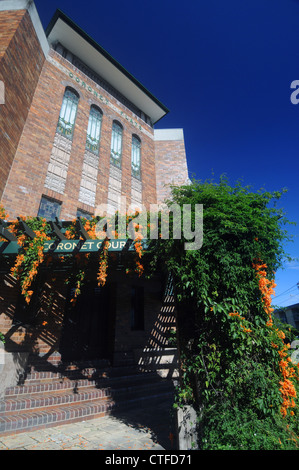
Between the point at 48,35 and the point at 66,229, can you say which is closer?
the point at 66,229

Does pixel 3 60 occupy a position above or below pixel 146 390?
above

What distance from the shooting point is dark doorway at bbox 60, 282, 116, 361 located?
675 centimetres

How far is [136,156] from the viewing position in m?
11.3

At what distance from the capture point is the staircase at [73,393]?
160 inches

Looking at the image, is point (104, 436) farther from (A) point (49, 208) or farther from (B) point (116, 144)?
(B) point (116, 144)

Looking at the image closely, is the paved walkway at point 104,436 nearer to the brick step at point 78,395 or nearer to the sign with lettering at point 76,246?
the brick step at point 78,395

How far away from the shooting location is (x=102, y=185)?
8.97 metres

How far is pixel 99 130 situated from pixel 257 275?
9361 millimetres

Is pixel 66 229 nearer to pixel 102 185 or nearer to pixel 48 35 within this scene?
pixel 102 185

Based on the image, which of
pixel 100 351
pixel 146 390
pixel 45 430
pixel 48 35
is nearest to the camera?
pixel 45 430

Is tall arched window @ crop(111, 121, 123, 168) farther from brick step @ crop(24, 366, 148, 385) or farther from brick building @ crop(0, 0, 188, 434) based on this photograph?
brick step @ crop(24, 366, 148, 385)

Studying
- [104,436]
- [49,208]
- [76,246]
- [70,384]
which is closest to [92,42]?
[49,208]

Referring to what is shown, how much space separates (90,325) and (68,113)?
8224mm

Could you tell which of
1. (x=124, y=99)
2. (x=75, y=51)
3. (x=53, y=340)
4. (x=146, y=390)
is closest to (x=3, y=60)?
(x=75, y=51)
